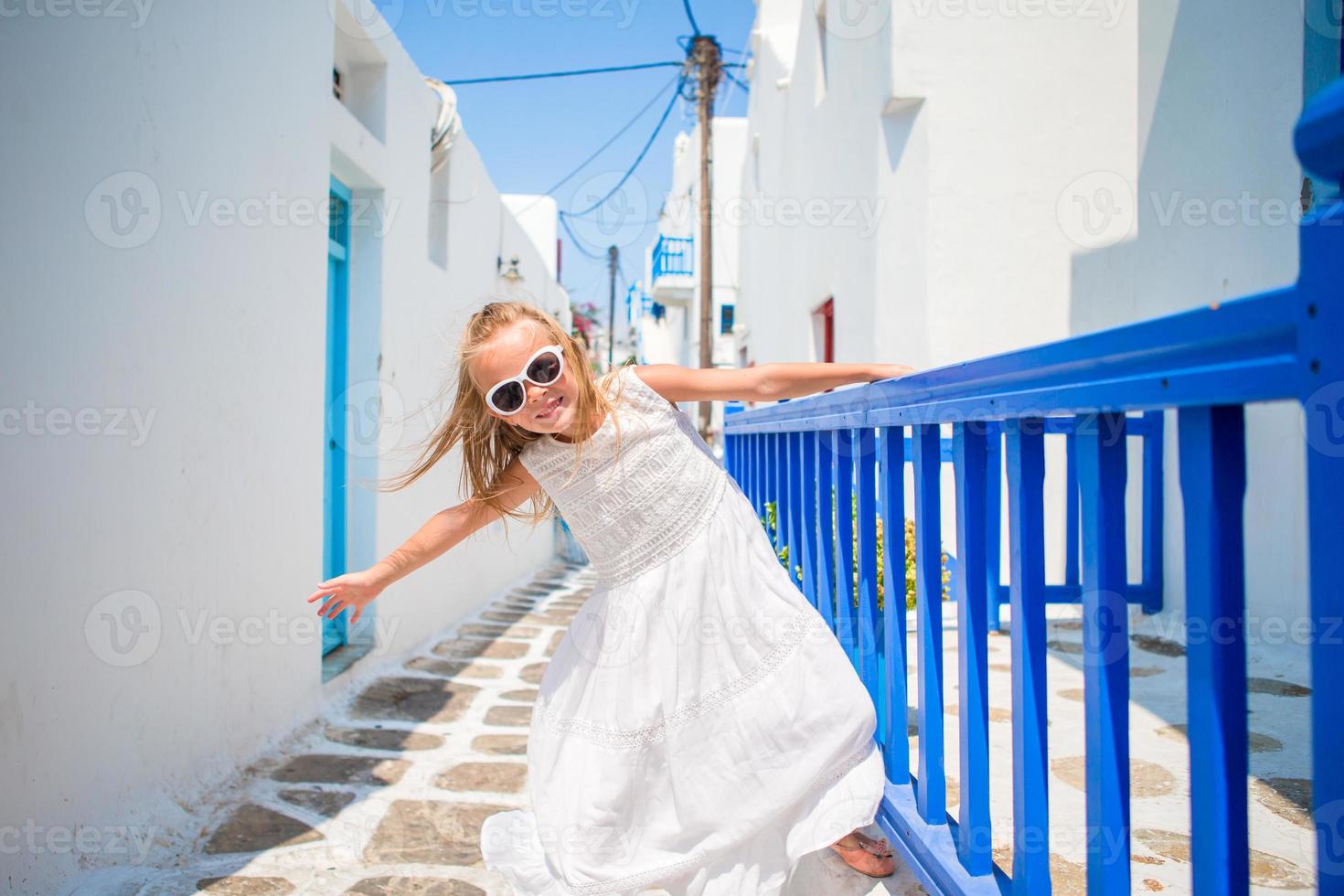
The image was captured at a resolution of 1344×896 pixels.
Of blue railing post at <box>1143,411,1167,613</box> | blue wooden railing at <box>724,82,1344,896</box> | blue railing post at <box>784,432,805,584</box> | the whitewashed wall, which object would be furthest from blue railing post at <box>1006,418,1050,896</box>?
the whitewashed wall

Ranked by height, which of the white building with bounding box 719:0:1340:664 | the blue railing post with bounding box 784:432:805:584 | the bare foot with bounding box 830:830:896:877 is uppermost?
the white building with bounding box 719:0:1340:664

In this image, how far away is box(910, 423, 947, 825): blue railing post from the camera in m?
1.64

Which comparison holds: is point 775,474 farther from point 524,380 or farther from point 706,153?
point 706,153

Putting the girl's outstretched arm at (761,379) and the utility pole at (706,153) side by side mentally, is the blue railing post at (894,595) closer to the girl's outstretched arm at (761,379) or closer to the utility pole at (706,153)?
the girl's outstretched arm at (761,379)

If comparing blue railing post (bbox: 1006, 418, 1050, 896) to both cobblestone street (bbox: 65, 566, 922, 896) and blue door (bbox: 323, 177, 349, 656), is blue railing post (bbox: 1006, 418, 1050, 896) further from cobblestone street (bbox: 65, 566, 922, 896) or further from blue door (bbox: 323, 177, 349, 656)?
blue door (bbox: 323, 177, 349, 656)

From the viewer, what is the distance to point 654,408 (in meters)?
2.02

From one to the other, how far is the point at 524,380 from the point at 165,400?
4.70 ft

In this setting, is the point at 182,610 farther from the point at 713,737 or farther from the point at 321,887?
the point at 713,737

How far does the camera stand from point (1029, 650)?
124 cm

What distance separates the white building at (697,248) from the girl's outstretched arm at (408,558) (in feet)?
39.7

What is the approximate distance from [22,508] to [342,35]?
A: 304 cm

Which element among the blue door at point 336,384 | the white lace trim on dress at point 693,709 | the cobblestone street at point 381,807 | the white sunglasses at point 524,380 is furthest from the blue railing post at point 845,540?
the blue door at point 336,384

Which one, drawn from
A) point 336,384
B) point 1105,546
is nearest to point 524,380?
point 1105,546

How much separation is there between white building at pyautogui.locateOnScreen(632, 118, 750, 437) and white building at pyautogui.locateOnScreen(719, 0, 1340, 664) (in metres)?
7.06
